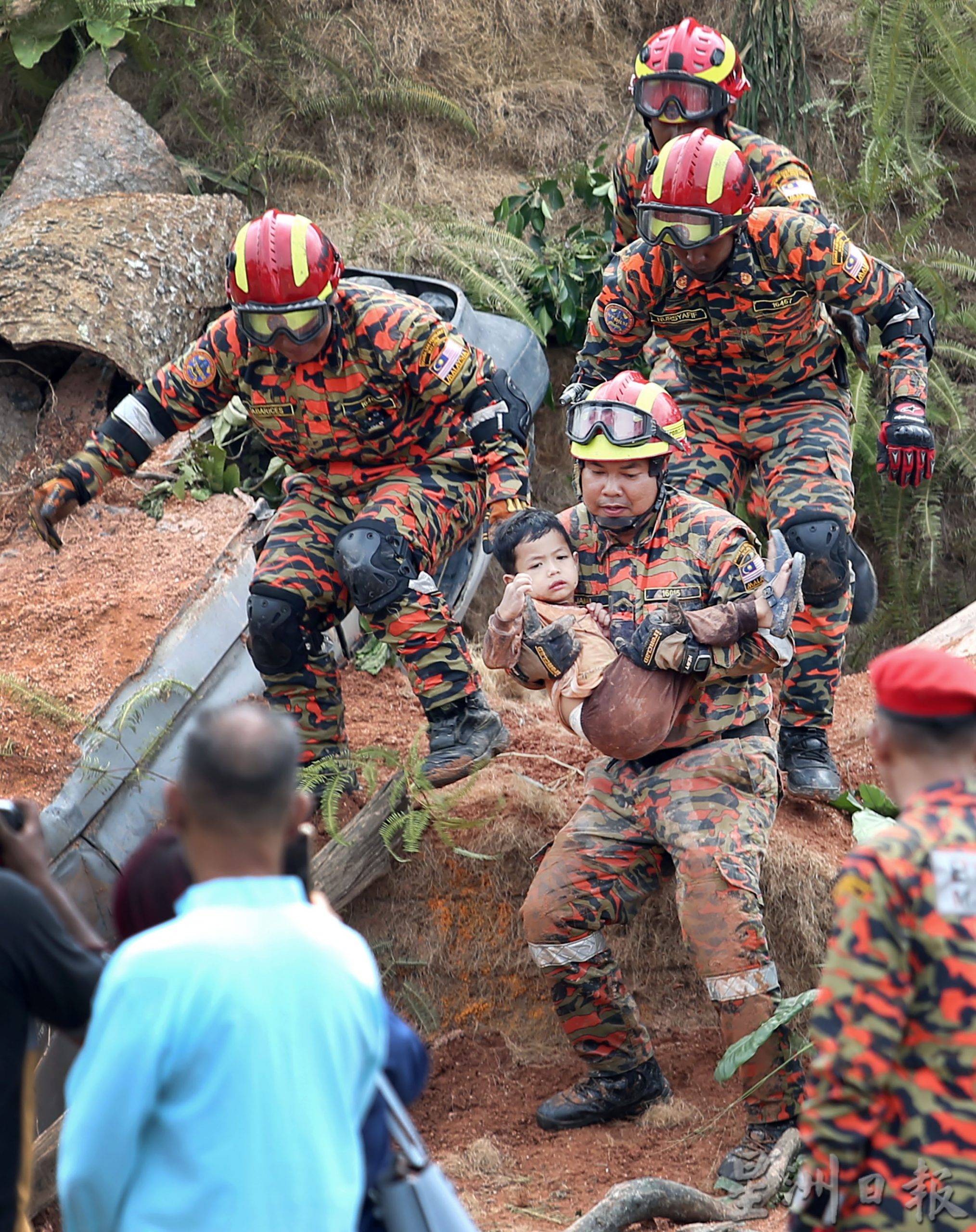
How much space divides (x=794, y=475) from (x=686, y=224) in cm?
107

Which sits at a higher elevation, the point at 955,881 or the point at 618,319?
the point at 618,319

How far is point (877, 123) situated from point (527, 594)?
18.9 ft

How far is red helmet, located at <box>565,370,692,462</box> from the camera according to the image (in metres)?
4.81

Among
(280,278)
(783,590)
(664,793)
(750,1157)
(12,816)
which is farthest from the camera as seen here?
(280,278)

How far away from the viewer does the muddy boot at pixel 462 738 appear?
5621 millimetres

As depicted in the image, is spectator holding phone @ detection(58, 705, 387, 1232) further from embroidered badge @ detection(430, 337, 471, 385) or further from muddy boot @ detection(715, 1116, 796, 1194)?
embroidered badge @ detection(430, 337, 471, 385)

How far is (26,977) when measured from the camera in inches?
105

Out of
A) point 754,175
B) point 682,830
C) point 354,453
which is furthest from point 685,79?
point 682,830

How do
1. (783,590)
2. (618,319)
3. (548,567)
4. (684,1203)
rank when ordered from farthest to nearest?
(618,319) < (548,567) < (783,590) < (684,1203)

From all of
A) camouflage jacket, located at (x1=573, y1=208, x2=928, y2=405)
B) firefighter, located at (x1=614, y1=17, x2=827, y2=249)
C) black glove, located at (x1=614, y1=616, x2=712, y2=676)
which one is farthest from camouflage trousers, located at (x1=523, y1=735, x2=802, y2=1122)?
firefighter, located at (x1=614, y1=17, x2=827, y2=249)

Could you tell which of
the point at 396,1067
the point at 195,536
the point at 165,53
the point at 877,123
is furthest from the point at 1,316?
the point at 396,1067

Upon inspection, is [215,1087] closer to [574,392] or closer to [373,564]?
[373,564]

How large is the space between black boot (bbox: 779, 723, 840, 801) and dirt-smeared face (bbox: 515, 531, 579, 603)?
151 centimetres

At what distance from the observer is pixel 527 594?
4762 millimetres
